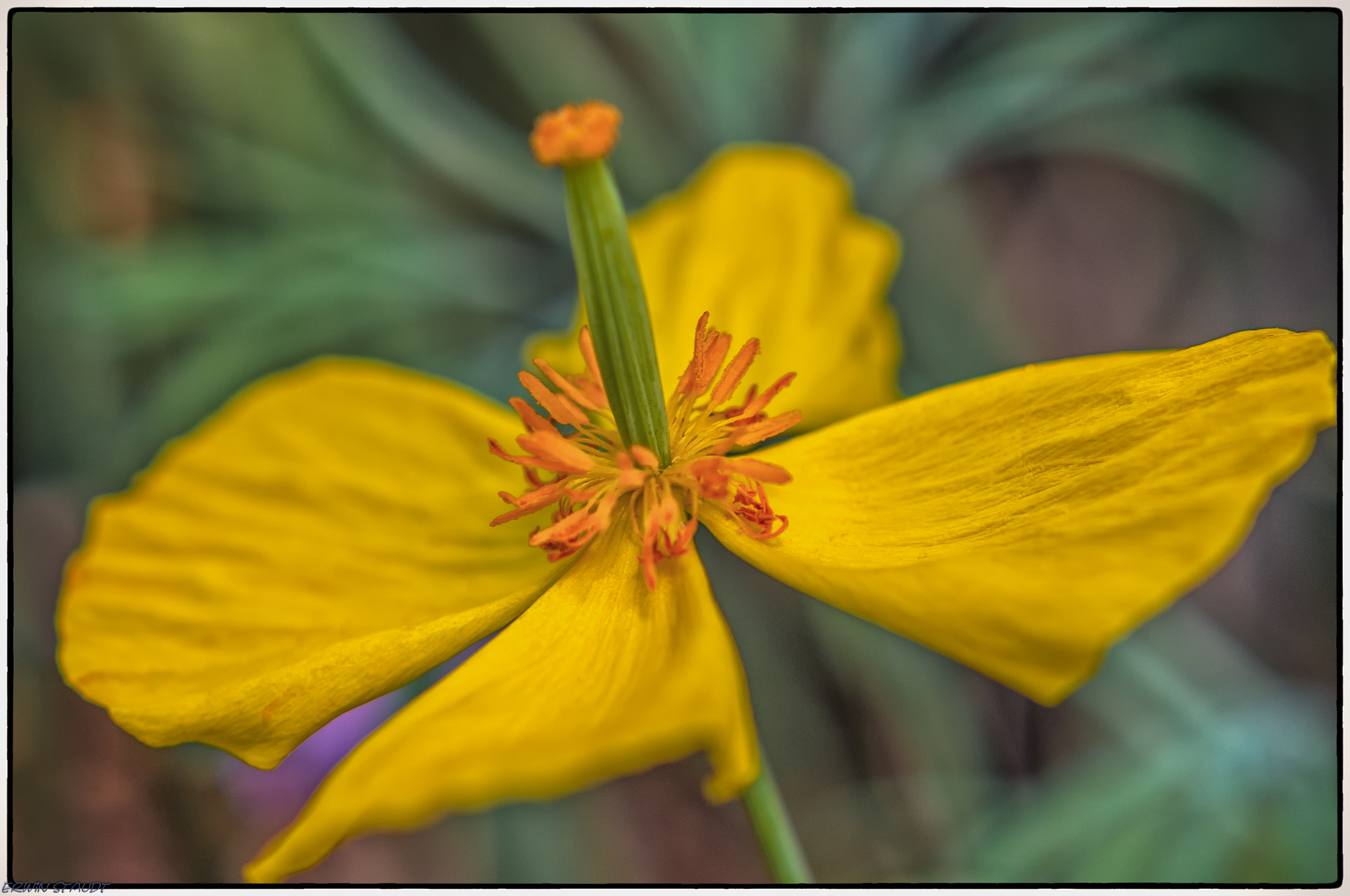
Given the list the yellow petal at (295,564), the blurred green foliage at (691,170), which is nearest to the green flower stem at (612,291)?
the yellow petal at (295,564)

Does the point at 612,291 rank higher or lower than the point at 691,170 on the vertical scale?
lower

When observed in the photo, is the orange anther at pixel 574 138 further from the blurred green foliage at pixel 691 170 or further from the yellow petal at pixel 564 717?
the blurred green foliage at pixel 691 170

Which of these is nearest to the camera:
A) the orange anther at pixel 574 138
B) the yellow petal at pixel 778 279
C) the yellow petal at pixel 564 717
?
the yellow petal at pixel 564 717

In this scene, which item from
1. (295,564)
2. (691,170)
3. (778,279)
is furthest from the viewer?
(691,170)

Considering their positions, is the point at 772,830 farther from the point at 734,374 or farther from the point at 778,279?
the point at 778,279

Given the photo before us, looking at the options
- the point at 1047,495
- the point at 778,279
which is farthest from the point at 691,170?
the point at 1047,495

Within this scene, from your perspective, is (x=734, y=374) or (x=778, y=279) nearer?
(x=734, y=374)

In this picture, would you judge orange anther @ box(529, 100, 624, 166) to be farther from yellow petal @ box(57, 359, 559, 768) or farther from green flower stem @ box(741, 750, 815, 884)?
green flower stem @ box(741, 750, 815, 884)
